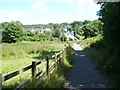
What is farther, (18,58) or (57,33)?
(57,33)

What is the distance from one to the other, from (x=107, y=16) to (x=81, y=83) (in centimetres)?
307

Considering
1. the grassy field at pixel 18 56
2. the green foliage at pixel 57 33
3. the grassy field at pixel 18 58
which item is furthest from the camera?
the green foliage at pixel 57 33

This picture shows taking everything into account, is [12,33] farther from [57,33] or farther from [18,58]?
[18,58]

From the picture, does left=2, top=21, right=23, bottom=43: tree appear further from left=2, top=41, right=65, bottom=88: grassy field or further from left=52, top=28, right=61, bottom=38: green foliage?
left=2, top=41, right=65, bottom=88: grassy field

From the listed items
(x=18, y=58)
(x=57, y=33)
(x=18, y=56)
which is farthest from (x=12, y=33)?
(x=18, y=58)

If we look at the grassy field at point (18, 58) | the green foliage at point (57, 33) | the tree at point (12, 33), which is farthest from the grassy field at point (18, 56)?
the green foliage at point (57, 33)

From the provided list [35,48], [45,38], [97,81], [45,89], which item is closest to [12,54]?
[35,48]

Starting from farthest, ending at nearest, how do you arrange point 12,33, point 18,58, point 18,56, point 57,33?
point 57,33 → point 12,33 → point 18,56 → point 18,58

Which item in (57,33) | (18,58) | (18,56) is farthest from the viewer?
(57,33)

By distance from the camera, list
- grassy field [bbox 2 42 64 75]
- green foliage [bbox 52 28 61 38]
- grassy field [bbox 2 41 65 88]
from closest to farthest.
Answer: grassy field [bbox 2 41 65 88] < grassy field [bbox 2 42 64 75] < green foliage [bbox 52 28 61 38]

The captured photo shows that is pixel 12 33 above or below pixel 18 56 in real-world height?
above

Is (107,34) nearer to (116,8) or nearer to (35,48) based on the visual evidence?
(116,8)

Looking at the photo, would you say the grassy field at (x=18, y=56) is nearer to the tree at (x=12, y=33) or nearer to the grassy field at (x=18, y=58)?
the grassy field at (x=18, y=58)

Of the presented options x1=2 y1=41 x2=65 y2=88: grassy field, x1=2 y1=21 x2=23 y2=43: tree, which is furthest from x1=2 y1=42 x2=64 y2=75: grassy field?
x1=2 y1=21 x2=23 y2=43: tree
